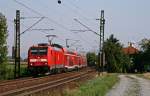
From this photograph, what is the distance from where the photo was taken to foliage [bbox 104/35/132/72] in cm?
10662

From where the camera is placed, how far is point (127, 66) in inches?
4911

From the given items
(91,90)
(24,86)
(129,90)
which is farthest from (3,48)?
(91,90)

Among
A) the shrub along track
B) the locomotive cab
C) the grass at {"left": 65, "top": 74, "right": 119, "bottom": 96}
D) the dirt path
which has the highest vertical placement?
the locomotive cab

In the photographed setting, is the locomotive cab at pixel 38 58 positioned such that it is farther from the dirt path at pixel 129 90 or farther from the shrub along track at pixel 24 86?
the dirt path at pixel 129 90

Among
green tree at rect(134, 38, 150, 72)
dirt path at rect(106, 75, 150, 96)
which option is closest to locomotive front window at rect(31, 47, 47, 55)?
dirt path at rect(106, 75, 150, 96)

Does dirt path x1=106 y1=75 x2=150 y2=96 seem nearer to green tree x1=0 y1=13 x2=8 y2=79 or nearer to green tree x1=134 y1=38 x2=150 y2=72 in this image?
green tree x1=0 y1=13 x2=8 y2=79

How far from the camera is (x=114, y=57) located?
110 meters

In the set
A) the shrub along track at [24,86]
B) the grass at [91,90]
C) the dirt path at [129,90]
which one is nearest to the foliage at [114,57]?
the shrub along track at [24,86]

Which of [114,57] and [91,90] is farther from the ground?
[114,57]

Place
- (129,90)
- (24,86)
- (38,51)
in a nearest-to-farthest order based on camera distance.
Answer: (129,90), (24,86), (38,51)

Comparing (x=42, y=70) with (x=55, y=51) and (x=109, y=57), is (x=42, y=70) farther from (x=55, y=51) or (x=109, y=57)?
(x=109, y=57)

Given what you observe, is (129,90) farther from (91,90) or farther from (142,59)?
(142,59)

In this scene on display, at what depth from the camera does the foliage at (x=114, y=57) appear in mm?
106625

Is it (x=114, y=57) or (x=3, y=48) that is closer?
(x=3, y=48)
